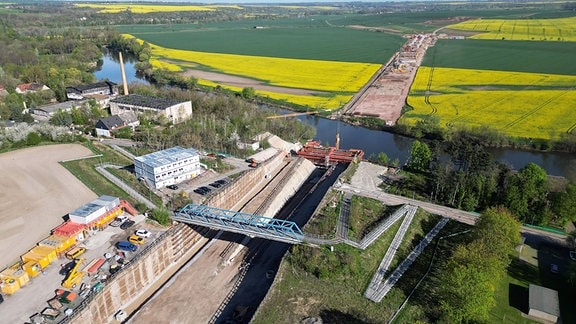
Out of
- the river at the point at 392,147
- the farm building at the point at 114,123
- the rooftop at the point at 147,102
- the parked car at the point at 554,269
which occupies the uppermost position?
the rooftop at the point at 147,102

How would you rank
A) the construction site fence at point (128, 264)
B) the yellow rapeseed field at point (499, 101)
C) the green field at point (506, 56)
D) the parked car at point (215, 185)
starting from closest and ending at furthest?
the construction site fence at point (128, 264) → the parked car at point (215, 185) → the yellow rapeseed field at point (499, 101) → the green field at point (506, 56)

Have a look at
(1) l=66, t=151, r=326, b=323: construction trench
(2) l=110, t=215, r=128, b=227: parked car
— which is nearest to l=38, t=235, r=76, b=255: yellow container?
(2) l=110, t=215, r=128, b=227: parked car

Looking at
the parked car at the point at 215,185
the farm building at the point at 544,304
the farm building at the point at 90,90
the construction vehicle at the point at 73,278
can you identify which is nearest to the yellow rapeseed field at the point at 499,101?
the parked car at the point at 215,185

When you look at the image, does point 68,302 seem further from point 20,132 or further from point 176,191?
point 20,132

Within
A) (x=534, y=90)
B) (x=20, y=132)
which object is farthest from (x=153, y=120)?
(x=534, y=90)

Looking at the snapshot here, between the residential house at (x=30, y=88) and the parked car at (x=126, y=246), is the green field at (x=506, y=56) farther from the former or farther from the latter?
the parked car at (x=126, y=246)

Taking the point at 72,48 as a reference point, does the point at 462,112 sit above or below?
below
